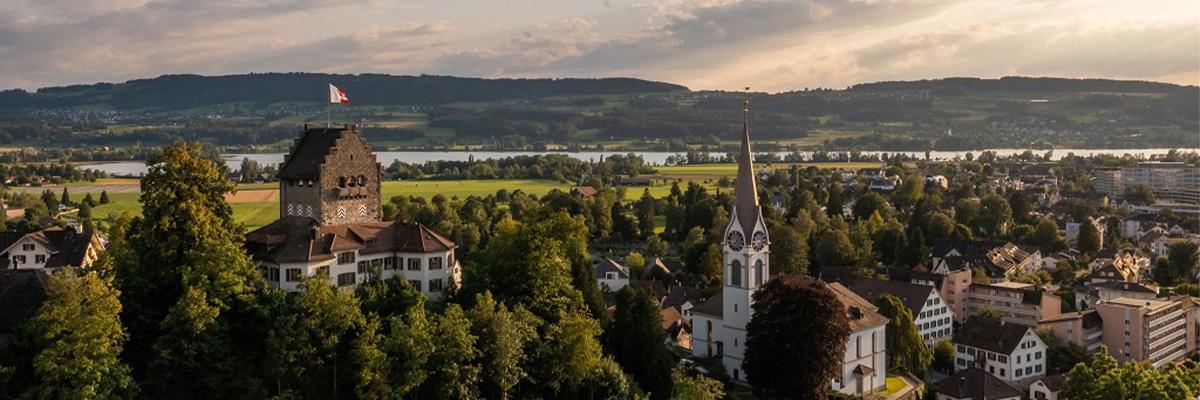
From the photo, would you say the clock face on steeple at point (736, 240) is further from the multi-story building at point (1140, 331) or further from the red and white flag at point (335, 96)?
the multi-story building at point (1140, 331)

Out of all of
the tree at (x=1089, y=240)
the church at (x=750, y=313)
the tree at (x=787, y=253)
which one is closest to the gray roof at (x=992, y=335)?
the church at (x=750, y=313)

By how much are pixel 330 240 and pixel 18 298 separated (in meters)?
12.4

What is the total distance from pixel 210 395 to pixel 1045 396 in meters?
52.2

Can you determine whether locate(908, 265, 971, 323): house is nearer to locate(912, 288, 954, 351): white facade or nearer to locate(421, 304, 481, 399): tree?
locate(912, 288, 954, 351): white facade

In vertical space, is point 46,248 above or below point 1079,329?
above

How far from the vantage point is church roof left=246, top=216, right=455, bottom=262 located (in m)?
Result: 46.3

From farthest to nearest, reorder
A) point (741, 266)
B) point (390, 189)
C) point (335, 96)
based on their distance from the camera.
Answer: point (390, 189)
point (741, 266)
point (335, 96)

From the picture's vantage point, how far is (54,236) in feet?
269

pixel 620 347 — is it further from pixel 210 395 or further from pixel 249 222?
pixel 249 222

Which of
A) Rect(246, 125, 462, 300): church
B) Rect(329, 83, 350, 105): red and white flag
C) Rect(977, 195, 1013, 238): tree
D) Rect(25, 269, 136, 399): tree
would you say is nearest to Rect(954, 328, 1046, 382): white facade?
Rect(246, 125, 462, 300): church

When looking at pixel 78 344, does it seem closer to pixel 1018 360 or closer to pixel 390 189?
pixel 1018 360

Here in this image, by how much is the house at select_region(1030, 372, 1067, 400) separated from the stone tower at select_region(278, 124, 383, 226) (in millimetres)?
44168

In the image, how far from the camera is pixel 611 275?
9562 cm

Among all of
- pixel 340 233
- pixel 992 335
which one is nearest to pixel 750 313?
pixel 992 335
